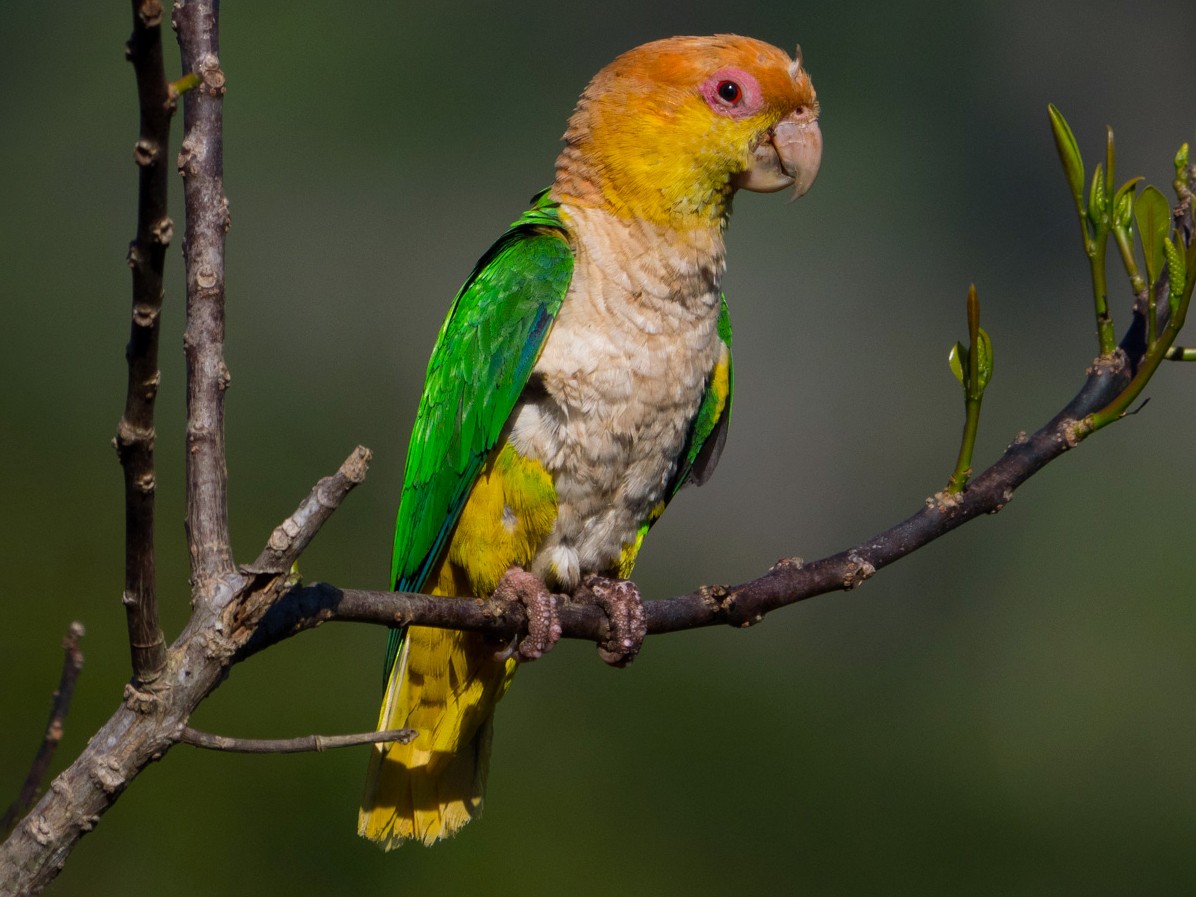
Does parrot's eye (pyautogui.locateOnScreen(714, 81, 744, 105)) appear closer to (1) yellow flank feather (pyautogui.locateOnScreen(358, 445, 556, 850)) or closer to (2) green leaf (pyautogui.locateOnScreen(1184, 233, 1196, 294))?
(1) yellow flank feather (pyautogui.locateOnScreen(358, 445, 556, 850))

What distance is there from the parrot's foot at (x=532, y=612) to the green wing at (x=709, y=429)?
609 mm

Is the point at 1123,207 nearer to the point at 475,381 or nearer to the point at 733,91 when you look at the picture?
the point at 733,91

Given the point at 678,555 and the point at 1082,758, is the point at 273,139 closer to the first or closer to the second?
the point at 678,555

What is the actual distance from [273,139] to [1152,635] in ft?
21.8

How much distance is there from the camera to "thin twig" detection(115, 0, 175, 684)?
996 millimetres

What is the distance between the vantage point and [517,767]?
5340 millimetres

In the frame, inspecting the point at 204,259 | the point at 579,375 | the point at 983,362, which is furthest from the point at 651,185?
the point at 204,259

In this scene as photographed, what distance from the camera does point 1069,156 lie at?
172 cm

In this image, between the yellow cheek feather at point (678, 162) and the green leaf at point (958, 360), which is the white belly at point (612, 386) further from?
the green leaf at point (958, 360)

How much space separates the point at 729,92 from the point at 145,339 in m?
1.73

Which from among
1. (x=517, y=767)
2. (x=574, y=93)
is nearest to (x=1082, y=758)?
(x=517, y=767)

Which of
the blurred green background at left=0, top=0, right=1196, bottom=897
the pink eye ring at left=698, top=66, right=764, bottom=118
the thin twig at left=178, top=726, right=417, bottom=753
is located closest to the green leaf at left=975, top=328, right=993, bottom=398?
the thin twig at left=178, top=726, right=417, bottom=753

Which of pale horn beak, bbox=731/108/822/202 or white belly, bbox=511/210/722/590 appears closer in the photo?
white belly, bbox=511/210/722/590

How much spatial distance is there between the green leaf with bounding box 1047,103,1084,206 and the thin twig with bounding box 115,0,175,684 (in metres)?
1.25
